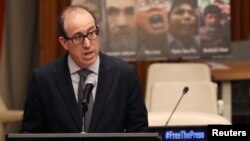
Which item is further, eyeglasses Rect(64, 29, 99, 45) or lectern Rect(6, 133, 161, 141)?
eyeglasses Rect(64, 29, 99, 45)

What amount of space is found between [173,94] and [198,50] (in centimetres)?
113

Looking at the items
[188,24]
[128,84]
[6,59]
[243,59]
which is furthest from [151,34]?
[128,84]

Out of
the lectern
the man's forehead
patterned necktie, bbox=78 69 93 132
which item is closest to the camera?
the lectern

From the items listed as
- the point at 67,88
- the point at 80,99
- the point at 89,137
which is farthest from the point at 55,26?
the point at 89,137

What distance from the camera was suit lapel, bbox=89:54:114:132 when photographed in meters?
2.71

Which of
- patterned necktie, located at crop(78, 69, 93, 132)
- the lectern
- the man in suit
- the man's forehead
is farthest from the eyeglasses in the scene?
the man's forehead

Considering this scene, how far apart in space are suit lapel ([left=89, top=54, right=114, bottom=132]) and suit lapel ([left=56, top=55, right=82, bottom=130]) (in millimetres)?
76

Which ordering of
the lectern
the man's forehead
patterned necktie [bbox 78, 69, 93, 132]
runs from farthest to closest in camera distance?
the man's forehead, patterned necktie [bbox 78, 69, 93, 132], the lectern

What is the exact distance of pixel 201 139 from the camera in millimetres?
2432

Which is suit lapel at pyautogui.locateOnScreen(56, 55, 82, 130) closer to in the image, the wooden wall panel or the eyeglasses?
the eyeglasses

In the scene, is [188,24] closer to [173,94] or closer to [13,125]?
[173,94]

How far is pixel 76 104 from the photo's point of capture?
108 inches

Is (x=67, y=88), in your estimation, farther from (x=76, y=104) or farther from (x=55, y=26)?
(x=55, y=26)

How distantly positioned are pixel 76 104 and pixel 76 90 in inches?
3.5
